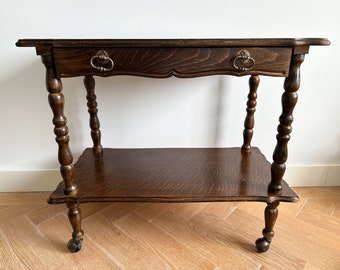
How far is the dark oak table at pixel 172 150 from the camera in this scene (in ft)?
2.50

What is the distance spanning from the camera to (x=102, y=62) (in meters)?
0.77

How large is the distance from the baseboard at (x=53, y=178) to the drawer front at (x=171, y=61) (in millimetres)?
851

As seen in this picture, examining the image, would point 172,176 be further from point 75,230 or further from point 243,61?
point 243,61

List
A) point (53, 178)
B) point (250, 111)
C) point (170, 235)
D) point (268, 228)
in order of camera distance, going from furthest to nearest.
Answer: point (53, 178) → point (250, 111) → point (170, 235) → point (268, 228)

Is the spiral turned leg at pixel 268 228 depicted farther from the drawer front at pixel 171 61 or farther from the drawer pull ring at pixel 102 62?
the drawer pull ring at pixel 102 62

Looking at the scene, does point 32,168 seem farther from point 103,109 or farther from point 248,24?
point 248,24

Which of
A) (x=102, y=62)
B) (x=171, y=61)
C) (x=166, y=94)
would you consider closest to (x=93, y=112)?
(x=166, y=94)

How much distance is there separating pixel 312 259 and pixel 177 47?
3.20ft

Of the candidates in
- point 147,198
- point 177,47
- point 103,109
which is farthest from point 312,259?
point 103,109

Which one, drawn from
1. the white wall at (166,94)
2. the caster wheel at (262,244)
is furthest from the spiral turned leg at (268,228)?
the white wall at (166,94)

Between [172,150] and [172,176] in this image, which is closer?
[172,176]

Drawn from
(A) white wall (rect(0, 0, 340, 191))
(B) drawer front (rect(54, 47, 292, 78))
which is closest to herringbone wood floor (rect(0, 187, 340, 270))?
(A) white wall (rect(0, 0, 340, 191))

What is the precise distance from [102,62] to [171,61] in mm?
217

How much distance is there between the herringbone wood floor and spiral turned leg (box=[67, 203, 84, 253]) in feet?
0.11
